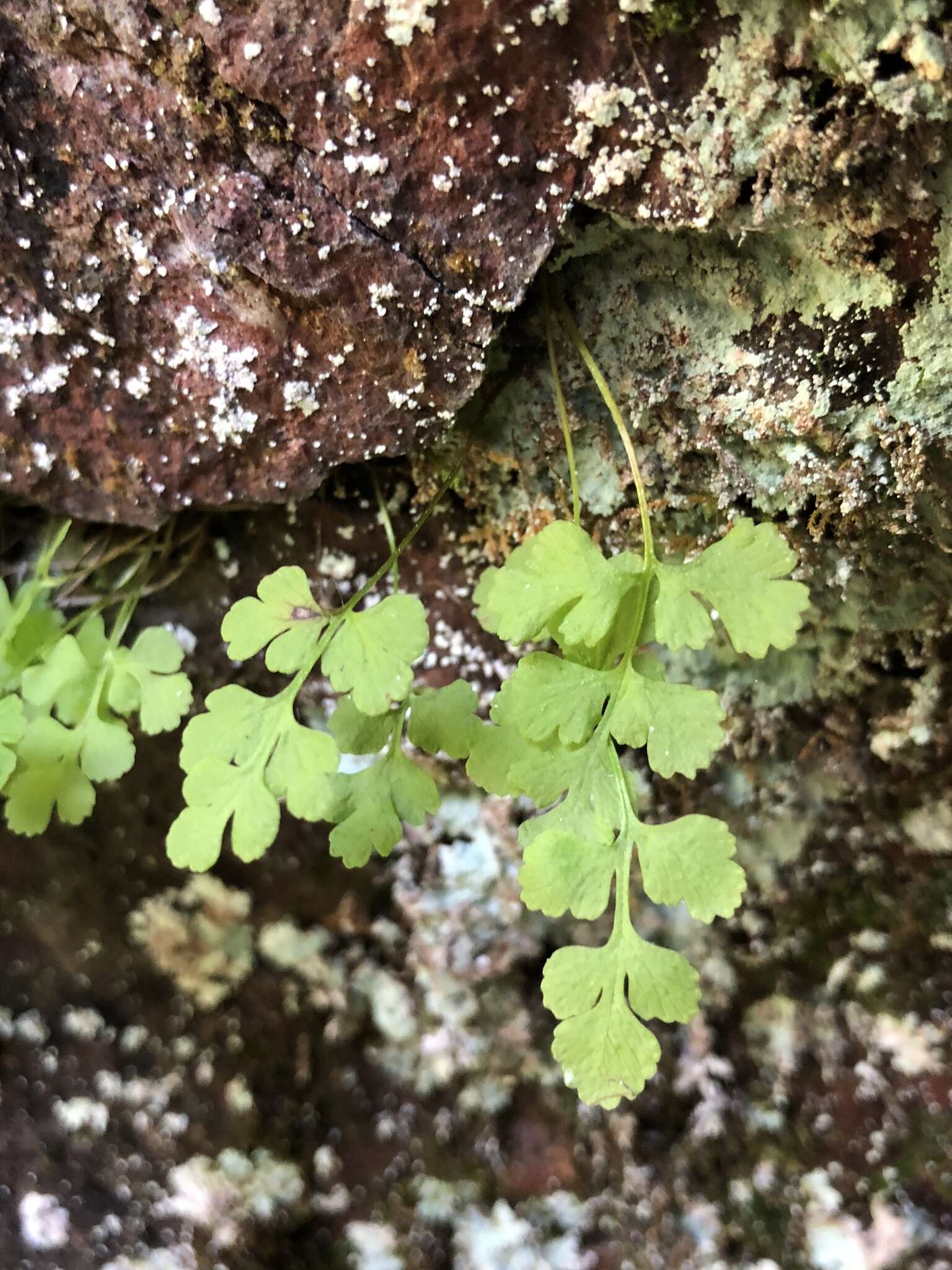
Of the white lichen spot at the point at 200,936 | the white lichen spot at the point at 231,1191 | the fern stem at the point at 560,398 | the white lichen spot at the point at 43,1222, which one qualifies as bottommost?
the white lichen spot at the point at 43,1222

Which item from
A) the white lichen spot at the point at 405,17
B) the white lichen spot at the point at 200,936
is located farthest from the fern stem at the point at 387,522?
the white lichen spot at the point at 200,936

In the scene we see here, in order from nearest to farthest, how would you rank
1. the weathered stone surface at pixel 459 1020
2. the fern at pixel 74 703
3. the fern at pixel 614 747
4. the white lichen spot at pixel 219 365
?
Result: the fern at pixel 614 747 < the white lichen spot at pixel 219 365 < the fern at pixel 74 703 < the weathered stone surface at pixel 459 1020

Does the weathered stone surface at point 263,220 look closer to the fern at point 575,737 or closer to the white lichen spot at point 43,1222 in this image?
the fern at point 575,737

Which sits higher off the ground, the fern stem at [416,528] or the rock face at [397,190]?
the rock face at [397,190]

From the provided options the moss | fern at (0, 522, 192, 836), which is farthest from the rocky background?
fern at (0, 522, 192, 836)

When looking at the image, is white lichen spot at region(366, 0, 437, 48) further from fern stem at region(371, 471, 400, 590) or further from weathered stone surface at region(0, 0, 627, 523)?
fern stem at region(371, 471, 400, 590)

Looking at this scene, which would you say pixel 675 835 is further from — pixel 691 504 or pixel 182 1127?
pixel 182 1127

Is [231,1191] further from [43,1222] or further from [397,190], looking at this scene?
[397,190]
